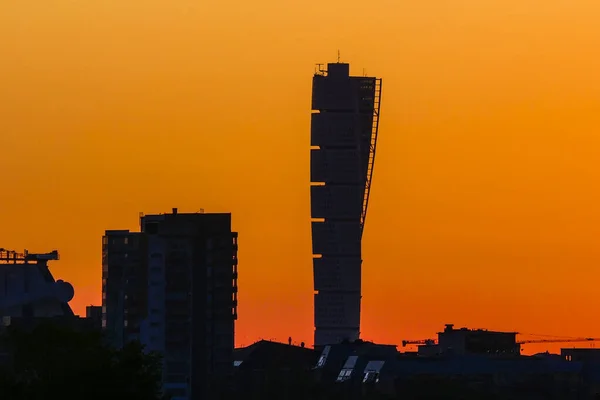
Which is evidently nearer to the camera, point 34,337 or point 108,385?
point 108,385

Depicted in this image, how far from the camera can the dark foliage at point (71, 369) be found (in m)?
126

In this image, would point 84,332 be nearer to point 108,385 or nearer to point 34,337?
point 34,337

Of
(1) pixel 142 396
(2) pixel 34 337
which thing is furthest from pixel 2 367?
(1) pixel 142 396

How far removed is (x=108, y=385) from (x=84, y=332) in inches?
625

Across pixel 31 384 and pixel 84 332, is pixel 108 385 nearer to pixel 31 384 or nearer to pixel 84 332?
pixel 31 384

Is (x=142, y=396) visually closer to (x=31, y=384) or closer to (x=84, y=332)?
(x=31, y=384)

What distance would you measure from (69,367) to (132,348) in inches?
234

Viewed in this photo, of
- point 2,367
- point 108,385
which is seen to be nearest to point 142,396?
point 108,385

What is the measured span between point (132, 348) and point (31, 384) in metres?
6.29

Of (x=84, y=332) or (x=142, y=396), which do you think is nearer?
(x=142, y=396)

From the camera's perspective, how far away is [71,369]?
128625 mm

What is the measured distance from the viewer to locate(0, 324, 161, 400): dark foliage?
126m

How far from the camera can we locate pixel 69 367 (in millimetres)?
129500

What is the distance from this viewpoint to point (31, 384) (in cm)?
13012
